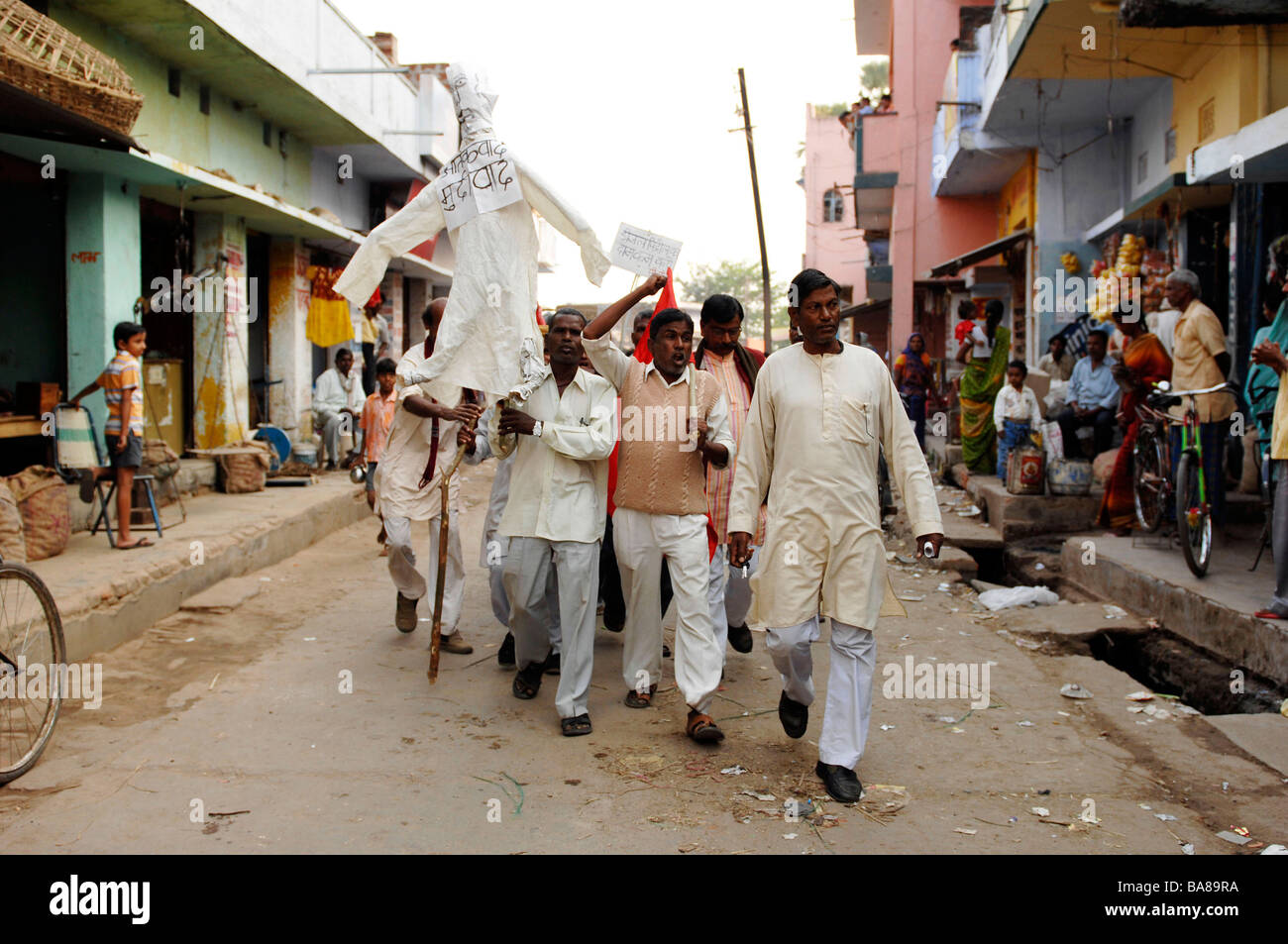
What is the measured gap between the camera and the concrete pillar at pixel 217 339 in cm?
1243

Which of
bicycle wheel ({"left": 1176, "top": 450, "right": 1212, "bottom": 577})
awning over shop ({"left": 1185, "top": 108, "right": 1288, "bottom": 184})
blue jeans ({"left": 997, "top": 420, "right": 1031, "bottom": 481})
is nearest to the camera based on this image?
bicycle wheel ({"left": 1176, "top": 450, "right": 1212, "bottom": 577})

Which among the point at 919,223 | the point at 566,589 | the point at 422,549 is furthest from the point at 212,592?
the point at 919,223

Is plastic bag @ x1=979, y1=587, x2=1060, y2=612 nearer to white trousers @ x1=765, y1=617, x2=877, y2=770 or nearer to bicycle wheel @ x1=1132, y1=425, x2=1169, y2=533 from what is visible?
bicycle wheel @ x1=1132, y1=425, x2=1169, y2=533

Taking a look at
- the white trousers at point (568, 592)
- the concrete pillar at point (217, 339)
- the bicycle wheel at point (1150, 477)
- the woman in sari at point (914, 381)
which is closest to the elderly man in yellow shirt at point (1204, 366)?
the bicycle wheel at point (1150, 477)

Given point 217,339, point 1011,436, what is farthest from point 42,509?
point 1011,436

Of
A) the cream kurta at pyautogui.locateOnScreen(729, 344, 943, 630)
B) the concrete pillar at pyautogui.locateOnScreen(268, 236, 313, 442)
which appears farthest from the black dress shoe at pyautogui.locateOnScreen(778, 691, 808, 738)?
the concrete pillar at pyautogui.locateOnScreen(268, 236, 313, 442)

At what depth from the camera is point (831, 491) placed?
409 cm

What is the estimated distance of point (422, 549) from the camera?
32.5ft

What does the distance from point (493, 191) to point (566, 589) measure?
76.1 inches

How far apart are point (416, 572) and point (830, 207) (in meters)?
37.5

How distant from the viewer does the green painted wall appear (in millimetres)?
9938

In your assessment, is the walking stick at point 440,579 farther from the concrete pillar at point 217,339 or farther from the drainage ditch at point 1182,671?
the concrete pillar at point 217,339

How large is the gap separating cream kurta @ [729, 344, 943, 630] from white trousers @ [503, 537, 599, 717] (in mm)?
826
